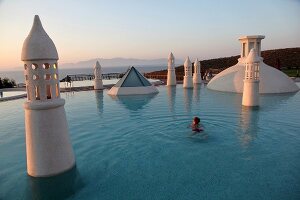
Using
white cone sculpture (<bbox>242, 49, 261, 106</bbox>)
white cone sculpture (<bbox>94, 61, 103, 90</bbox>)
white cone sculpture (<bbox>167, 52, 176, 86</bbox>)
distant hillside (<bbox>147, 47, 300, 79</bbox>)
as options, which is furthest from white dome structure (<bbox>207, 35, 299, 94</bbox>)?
distant hillside (<bbox>147, 47, 300, 79</bbox>)

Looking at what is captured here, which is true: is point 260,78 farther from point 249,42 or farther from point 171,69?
point 171,69

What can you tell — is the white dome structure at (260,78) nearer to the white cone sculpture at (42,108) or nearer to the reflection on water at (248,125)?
the reflection on water at (248,125)

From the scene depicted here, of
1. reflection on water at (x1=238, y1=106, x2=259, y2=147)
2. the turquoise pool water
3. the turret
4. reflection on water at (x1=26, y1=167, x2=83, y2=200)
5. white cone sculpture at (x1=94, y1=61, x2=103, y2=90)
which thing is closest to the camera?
reflection on water at (x1=26, y1=167, x2=83, y2=200)

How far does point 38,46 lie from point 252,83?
55.3ft

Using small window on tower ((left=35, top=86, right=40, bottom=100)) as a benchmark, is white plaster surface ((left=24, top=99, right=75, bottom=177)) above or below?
below

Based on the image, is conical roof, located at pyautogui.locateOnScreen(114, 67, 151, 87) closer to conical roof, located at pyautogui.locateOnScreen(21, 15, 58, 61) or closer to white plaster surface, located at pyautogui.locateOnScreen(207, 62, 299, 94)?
white plaster surface, located at pyautogui.locateOnScreen(207, 62, 299, 94)

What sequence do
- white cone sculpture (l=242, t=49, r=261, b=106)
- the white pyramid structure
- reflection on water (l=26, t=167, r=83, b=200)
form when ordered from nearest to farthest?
reflection on water (l=26, t=167, r=83, b=200) → white cone sculpture (l=242, t=49, r=261, b=106) → the white pyramid structure

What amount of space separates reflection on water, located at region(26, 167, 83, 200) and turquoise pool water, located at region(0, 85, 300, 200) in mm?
29

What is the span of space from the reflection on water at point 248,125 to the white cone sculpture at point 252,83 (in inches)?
30.4

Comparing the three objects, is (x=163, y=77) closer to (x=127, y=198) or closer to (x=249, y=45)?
(x=249, y=45)

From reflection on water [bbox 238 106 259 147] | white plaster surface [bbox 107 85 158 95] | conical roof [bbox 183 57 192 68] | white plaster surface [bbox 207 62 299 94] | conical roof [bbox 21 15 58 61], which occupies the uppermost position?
conical roof [bbox 183 57 192 68]

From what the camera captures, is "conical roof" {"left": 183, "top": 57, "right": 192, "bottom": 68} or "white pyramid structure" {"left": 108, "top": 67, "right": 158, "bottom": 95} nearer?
"white pyramid structure" {"left": 108, "top": 67, "right": 158, "bottom": 95}

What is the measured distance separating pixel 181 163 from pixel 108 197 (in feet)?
11.0

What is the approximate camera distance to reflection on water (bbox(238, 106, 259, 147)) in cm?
1226
